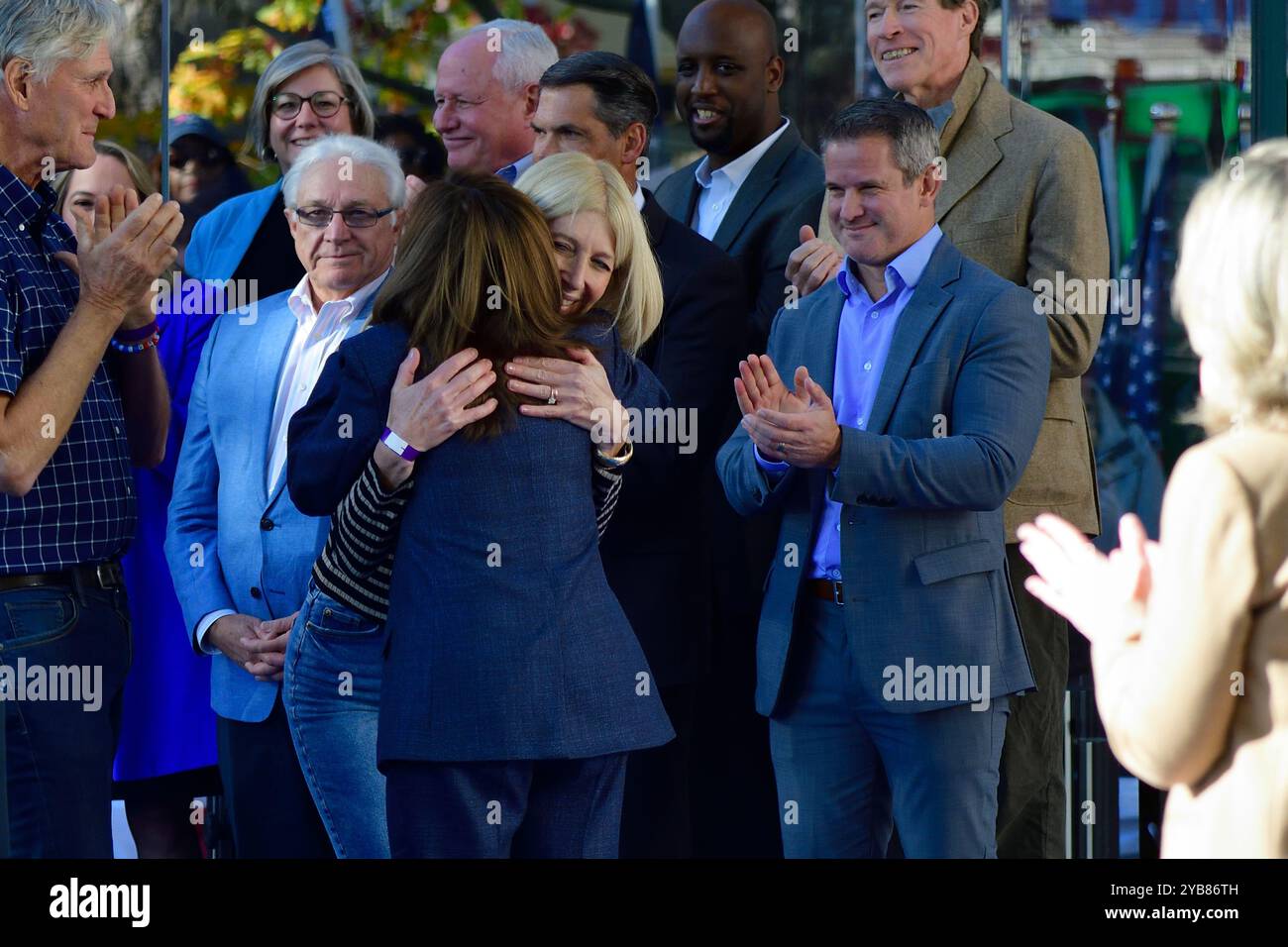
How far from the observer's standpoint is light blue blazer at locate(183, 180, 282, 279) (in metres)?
4.55

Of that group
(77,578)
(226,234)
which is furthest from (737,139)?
(77,578)

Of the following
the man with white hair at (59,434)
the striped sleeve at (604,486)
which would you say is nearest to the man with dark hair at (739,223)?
the striped sleeve at (604,486)

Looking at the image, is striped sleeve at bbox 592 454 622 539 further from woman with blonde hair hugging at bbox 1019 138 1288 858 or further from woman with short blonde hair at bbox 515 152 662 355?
woman with blonde hair hugging at bbox 1019 138 1288 858

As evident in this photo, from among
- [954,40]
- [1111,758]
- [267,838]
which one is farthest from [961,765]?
[954,40]

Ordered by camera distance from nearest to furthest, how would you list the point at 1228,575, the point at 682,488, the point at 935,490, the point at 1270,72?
the point at 1228,575
the point at 935,490
the point at 682,488
the point at 1270,72

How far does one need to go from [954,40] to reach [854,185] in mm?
792

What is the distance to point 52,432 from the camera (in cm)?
329

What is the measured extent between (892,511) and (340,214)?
4.61 feet

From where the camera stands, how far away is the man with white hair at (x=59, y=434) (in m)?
3.31

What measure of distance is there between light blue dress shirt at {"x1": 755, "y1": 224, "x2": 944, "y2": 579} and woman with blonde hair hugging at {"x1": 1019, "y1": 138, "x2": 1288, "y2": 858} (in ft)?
4.50

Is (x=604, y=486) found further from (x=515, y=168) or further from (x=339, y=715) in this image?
(x=515, y=168)

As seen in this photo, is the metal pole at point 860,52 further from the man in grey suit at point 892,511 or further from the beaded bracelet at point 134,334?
the beaded bracelet at point 134,334

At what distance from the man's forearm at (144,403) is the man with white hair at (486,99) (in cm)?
128
